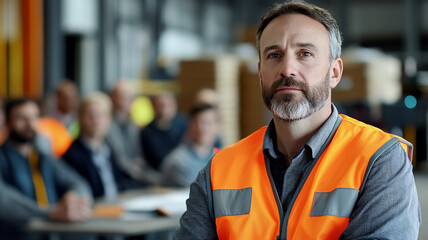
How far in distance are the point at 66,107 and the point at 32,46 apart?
60.7 inches

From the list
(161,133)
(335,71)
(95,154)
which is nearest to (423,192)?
(161,133)

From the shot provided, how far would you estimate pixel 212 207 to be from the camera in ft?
5.41

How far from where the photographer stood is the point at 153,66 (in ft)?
43.0

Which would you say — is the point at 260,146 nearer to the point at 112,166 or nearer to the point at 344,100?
the point at 112,166

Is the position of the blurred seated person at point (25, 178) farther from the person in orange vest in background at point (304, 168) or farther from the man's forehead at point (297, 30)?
the man's forehead at point (297, 30)

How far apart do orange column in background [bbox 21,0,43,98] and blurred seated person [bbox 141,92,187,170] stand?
6.33ft

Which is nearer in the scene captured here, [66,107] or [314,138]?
[314,138]

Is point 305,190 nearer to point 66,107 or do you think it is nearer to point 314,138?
point 314,138

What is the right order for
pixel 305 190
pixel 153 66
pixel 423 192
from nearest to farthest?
1. pixel 305 190
2. pixel 423 192
3. pixel 153 66

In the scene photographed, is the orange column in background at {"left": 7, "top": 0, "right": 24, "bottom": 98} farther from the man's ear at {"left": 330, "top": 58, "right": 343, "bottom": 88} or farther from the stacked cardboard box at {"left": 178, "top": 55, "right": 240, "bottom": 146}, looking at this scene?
the man's ear at {"left": 330, "top": 58, "right": 343, "bottom": 88}

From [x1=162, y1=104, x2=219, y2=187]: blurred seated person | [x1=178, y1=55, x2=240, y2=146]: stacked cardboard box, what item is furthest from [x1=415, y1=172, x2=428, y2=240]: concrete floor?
[x1=178, y1=55, x2=240, y2=146]: stacked cardboard box

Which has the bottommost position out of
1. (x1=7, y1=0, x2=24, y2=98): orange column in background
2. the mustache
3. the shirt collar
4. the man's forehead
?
(x1=7, y1=0, x2=24, y2=98): orange column in background

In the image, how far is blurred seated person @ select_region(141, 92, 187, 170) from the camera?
6.49 m

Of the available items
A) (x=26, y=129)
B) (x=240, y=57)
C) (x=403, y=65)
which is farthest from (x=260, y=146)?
(x=403, y=65)
